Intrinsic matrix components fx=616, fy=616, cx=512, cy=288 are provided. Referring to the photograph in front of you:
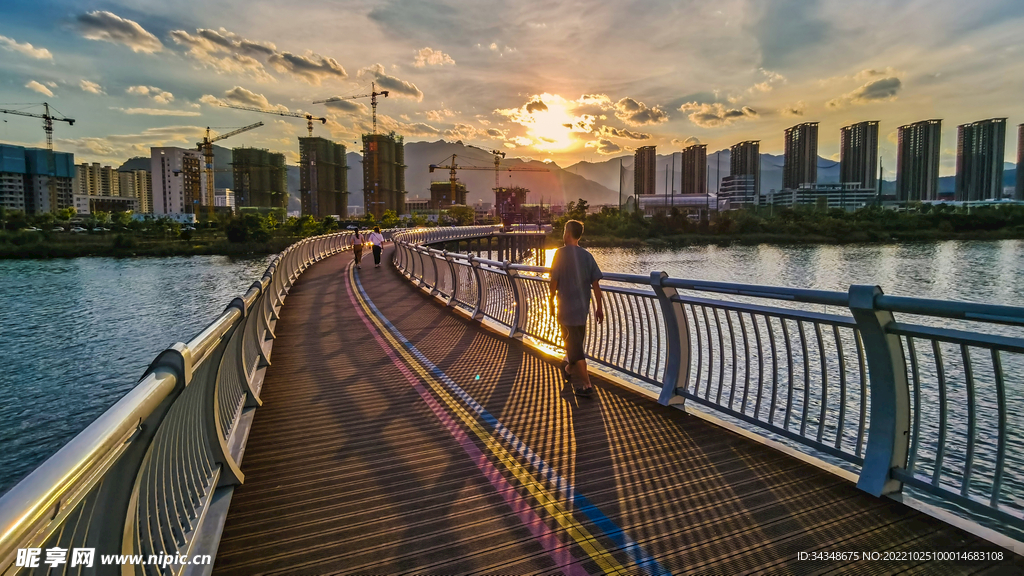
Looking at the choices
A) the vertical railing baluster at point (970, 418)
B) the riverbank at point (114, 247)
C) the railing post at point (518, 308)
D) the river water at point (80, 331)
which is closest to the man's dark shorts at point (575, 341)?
the vertical railing baluster at point (970, 418)

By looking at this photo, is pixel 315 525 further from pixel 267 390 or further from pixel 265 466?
pixel 267 390

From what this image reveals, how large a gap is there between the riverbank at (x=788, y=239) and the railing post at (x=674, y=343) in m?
87.6

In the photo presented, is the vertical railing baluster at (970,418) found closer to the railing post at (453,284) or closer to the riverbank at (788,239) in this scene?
the railing post at (453,284)

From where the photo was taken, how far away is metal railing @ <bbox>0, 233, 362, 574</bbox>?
1.58 metres

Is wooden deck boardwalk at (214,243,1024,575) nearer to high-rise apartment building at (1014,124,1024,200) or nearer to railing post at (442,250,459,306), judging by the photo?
railing post at (442,250,459,306)

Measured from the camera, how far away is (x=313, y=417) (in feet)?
20.9

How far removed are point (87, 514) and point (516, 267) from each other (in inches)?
333

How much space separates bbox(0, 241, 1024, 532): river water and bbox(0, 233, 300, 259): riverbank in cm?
432

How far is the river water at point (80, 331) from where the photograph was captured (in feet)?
69.2

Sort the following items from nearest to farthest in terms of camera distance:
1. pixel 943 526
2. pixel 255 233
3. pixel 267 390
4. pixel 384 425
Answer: pixel 943 526 → pixel 384 425 → pixel 267 390 → pixel 255 233

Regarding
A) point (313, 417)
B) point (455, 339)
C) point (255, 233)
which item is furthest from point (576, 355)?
point (255, 233)

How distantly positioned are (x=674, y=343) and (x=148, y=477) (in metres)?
4.74

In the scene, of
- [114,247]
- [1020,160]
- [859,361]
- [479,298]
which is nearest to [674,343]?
[859,361]

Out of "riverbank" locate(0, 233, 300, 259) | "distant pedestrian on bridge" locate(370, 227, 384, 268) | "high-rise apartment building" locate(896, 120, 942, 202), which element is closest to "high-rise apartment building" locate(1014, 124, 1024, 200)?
"high-rise apartment building" locate(896, 120, 942, 202)
